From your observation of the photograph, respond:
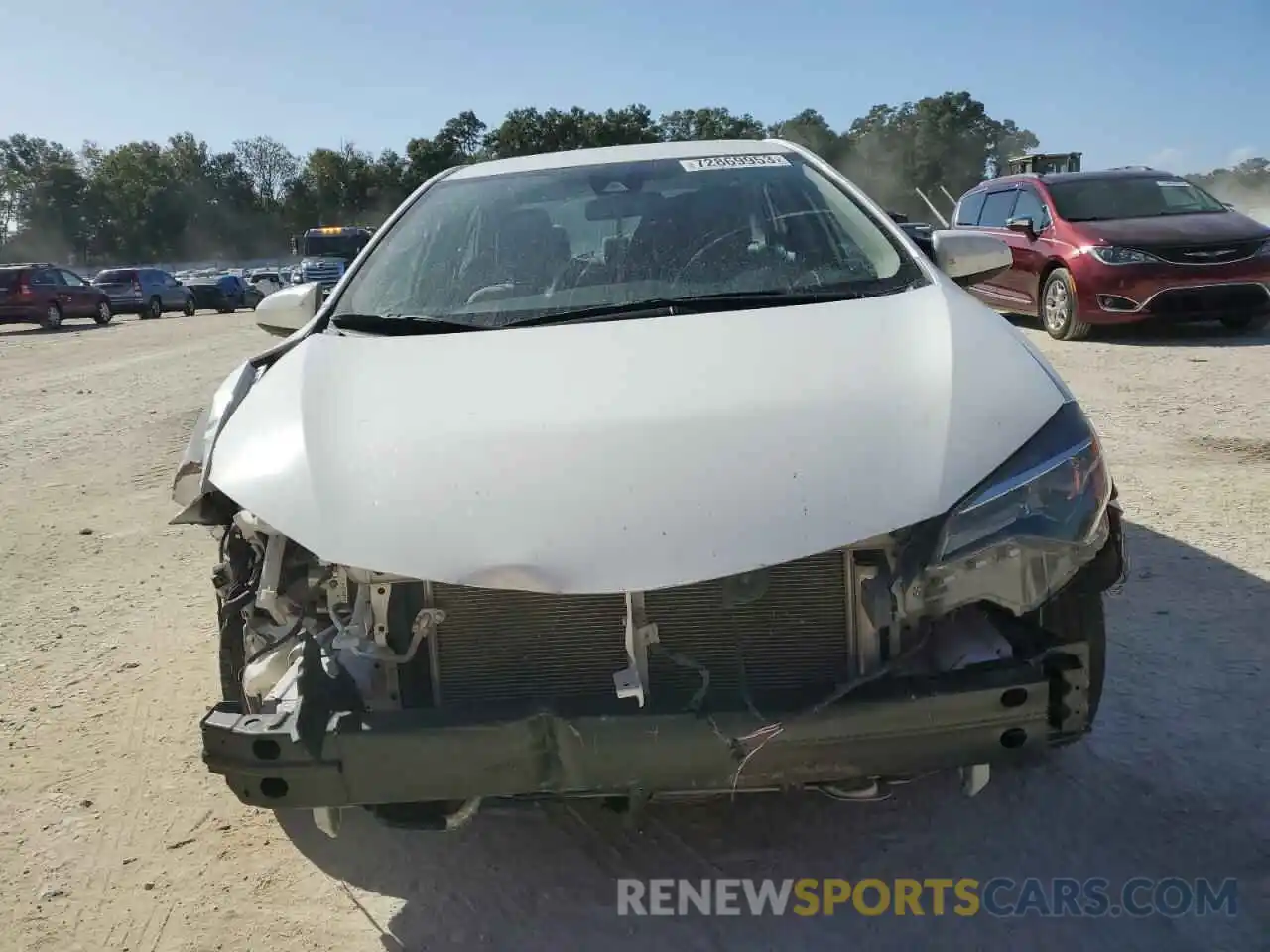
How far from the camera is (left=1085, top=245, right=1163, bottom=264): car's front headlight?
9180 millimetres

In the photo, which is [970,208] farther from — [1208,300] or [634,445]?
[634,445]

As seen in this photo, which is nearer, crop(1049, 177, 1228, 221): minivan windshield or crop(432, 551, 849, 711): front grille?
crop(432, 551, 849, 711): front grille

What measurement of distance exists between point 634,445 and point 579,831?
3.52 ft

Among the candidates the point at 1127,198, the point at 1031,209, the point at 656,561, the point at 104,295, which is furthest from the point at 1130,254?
the point at 104,295

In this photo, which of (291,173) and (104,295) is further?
(291,173)

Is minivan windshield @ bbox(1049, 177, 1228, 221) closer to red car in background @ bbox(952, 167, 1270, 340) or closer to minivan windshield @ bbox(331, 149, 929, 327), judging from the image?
red car in background @ bbox(952, 167, 1270, 340)

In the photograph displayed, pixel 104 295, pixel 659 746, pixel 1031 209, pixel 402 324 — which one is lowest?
pixel 659 746

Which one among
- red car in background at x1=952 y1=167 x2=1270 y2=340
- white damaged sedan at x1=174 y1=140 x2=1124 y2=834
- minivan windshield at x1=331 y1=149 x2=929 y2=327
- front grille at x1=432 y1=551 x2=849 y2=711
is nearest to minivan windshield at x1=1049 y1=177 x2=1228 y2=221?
red car in background at x1=952 y1=167 x2=1270 y2=340

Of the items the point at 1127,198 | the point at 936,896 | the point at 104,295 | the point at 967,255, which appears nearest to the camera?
the point at 936,896

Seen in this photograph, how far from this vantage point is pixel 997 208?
1145 cm

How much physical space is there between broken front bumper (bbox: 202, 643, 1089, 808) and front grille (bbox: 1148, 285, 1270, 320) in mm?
8460

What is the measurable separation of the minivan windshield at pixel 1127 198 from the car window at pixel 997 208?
Answer: 0.69 metres

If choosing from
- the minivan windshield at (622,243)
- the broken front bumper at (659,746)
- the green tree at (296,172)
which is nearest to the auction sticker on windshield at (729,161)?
the minivan windshield at (622,243)

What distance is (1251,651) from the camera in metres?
3.25
